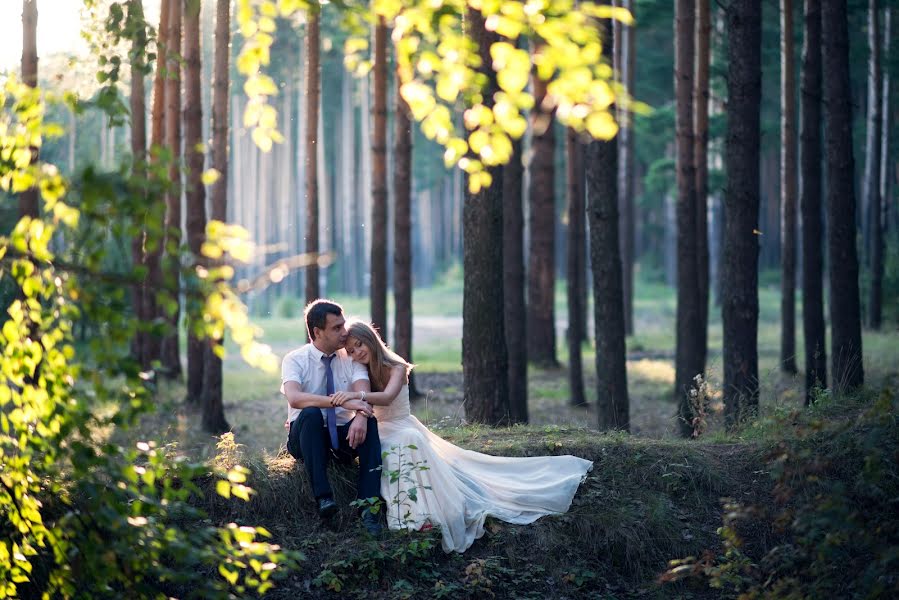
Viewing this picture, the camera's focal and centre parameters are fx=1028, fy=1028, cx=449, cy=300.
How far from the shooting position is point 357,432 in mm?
7262

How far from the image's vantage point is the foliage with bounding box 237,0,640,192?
3381 millimetres

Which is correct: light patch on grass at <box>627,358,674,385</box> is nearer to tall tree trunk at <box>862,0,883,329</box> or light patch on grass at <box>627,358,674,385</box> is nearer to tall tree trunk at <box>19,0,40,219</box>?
tall tree trunk at <box>862,0,883,329</box>

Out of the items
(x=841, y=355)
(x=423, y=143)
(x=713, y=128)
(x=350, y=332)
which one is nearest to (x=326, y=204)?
(x=423, y=143)

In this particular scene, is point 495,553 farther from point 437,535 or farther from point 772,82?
point 772,82

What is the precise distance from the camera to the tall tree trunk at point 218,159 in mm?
14898

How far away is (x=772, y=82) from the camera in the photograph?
4106cm

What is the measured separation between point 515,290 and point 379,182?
3.14 meters

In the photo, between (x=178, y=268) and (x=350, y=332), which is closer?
(x=178, y=268)

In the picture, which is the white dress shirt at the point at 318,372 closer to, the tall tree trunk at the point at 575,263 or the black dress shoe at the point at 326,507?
the black dress shoe at the point at 326,507

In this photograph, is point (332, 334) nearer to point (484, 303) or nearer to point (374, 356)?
point (374, 356)

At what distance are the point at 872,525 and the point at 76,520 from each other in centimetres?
411

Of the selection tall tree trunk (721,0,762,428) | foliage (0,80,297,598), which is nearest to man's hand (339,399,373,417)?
foliage (0,80,297,598)

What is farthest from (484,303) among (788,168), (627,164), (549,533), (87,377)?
(627,164)

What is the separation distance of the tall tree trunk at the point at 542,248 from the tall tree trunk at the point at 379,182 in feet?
10.7
